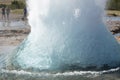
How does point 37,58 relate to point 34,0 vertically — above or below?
below

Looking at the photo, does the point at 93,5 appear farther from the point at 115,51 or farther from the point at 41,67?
the point at 41,67

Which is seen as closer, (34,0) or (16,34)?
(34,0)

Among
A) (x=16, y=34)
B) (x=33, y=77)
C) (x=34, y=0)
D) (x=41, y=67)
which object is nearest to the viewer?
(x=33, y=77)

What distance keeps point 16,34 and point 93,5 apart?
15.8 m

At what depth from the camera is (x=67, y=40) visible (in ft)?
53.0

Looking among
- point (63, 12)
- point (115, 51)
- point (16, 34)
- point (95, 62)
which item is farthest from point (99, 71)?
point (16, 34)

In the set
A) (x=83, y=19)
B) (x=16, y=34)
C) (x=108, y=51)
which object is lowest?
(x=16, y=34)

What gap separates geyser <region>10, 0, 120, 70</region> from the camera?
15797 millimetres

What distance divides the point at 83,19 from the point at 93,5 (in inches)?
27.1

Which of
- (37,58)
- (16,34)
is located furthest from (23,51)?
(16,34)

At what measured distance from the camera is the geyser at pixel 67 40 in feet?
51.8

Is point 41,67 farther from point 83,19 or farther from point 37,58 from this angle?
point 83,19

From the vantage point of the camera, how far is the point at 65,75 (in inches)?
583

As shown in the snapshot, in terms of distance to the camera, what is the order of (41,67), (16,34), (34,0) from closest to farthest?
(41,67)
(34,0)
(16,34)
